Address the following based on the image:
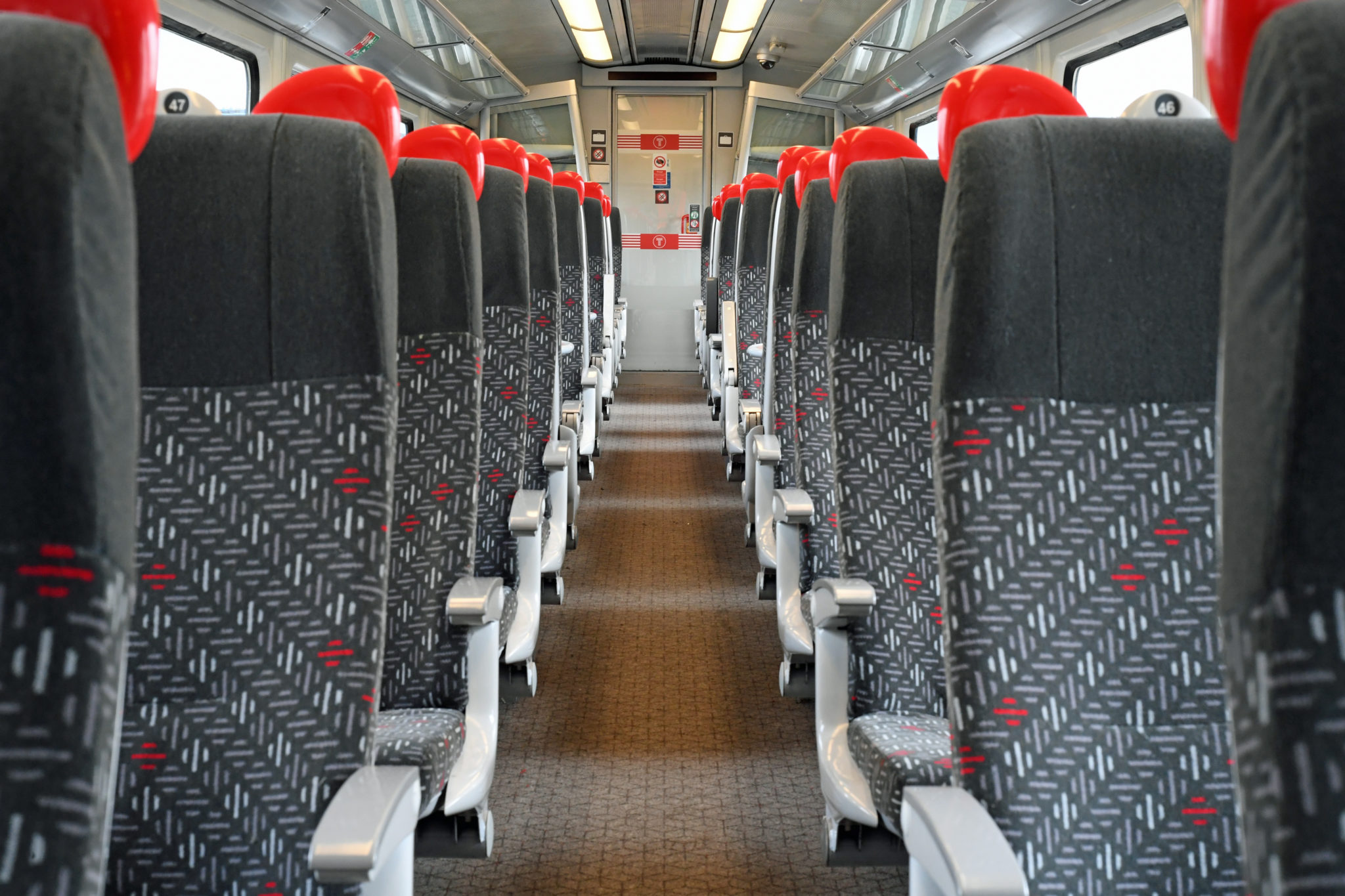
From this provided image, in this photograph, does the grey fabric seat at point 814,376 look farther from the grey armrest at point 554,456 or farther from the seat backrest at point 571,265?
the seat backrest at point 571,265

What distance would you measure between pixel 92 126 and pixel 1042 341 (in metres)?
0.92

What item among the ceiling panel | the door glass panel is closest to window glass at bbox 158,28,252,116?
the ceiling panel

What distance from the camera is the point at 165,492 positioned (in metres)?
1.21

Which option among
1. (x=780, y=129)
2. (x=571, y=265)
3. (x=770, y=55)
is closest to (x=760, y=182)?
(x=571, y=265)

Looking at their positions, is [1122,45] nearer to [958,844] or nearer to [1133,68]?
[1133,68]

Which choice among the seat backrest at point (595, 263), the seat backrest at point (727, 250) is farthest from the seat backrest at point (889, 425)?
the seat backrest at point (727, 250)

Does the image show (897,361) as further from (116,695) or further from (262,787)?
(116,695)

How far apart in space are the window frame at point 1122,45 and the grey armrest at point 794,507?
9.38 feet

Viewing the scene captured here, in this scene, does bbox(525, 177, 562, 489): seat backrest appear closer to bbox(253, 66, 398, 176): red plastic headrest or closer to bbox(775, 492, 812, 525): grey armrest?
bbox(775, 492, 812, 525): grey armrest

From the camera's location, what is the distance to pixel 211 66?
5094mm

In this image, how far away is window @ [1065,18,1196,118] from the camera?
4535mm

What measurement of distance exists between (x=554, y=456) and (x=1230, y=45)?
2760 millimetres

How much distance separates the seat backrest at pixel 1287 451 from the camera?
438 millimetres

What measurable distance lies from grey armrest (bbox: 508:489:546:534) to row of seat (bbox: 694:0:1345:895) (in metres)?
1.02
